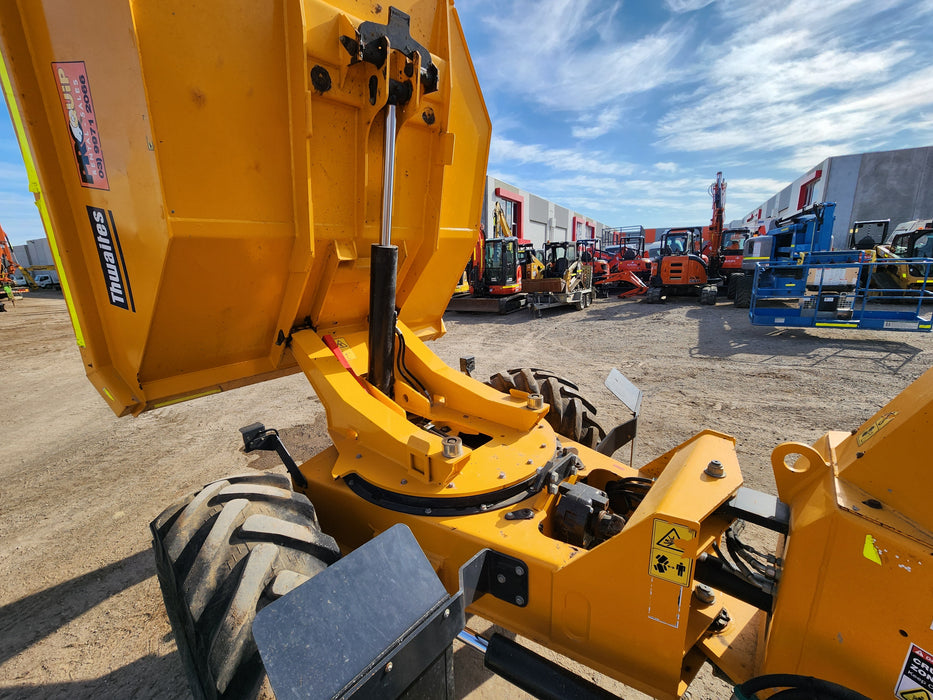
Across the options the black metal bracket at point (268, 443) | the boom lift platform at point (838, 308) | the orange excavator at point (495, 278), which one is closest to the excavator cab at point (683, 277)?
the boom lift platform at point (838, 308)

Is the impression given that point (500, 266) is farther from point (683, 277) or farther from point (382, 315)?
point (382, 315)

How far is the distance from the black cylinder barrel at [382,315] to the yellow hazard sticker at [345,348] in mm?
208

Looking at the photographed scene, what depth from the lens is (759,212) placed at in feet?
202

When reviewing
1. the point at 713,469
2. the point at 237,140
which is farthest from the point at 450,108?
the point at 713,469

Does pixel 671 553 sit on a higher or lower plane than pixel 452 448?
lower

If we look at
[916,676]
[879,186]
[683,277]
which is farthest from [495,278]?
[879,186]

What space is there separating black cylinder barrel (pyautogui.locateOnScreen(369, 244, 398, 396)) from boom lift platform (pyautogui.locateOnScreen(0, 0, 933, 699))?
2 cm

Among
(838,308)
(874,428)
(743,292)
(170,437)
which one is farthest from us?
(743,292)

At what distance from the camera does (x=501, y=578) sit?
1766 mm

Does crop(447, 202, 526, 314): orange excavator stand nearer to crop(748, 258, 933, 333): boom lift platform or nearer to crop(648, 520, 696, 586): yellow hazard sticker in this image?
crop(748, 258, 933, 333): boom lift platform

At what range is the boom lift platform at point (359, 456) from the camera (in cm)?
116

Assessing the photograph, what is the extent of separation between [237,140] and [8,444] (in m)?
6.17

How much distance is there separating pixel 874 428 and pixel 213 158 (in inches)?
101

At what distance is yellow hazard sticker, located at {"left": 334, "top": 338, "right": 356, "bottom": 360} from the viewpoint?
259 centimetres
